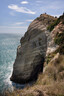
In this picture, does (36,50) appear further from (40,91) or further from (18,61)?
(40,91)

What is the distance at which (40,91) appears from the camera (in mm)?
7816

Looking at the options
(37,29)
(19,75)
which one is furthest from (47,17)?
(19,75)

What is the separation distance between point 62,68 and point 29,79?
23.8 metres

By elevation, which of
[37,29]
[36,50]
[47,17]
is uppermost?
[47,17]

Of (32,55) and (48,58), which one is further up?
(48,58)

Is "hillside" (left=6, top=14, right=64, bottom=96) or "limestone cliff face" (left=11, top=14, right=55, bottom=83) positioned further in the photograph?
"limestone cliff face" (left=11, top=14, right=55, bottom=83)

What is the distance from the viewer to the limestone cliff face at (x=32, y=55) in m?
34.7

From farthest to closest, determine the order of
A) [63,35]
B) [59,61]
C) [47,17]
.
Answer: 1. [47,17]
2. [63,35]
3. [59,61]

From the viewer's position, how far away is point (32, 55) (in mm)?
35562

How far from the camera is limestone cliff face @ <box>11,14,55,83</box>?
34.7 metres

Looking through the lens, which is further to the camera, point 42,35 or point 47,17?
point 47,17

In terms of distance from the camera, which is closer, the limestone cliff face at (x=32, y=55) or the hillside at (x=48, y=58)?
the hillside at (x=48, y=58)

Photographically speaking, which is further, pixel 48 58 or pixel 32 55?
pixel 32 55

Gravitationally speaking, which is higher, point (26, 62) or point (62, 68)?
point (62, 68)
